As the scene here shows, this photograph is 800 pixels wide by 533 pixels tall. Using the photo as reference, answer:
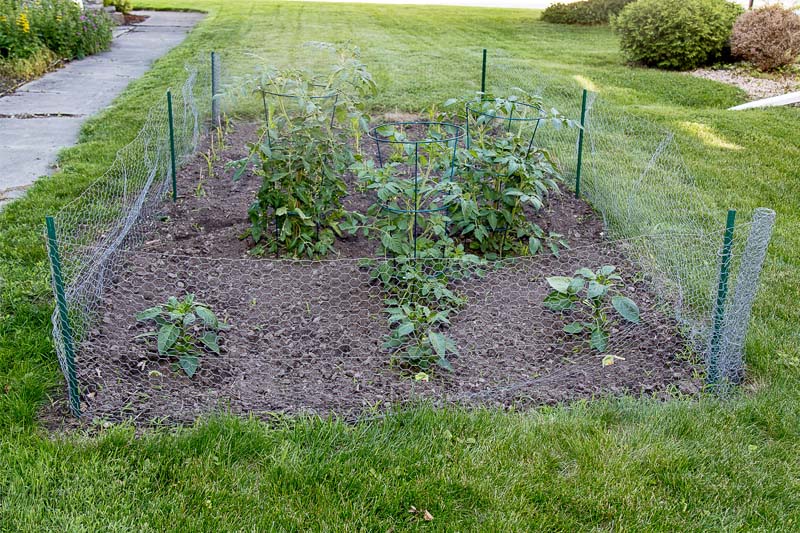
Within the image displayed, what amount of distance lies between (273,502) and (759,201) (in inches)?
184

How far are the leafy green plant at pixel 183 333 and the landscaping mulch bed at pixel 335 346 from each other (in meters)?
0.06

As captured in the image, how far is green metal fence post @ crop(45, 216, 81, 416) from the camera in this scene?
9.80 feet

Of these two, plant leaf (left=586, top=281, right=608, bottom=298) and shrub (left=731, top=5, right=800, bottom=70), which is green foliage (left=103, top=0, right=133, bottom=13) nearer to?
shrub (left=731, top=5, right=800, bottom=70)

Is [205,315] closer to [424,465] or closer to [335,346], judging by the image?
[335,346]

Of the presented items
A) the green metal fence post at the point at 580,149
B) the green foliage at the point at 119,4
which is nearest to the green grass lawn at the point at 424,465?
the green metal fence post at the point at 580,149

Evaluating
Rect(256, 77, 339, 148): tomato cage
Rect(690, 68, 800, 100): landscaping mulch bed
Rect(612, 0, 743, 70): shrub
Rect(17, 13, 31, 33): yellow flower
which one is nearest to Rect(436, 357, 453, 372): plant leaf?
Rect(256, 77, 339, 148): tomato cage

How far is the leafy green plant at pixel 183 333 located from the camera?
11.4ft

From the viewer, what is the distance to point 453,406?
326cm

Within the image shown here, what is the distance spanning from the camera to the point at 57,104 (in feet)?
27.9

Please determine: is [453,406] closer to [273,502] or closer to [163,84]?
[273,502]

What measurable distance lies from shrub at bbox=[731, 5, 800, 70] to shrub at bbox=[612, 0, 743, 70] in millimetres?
337

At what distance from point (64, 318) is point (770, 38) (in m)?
10.4

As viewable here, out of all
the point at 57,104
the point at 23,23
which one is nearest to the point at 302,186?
the point at 57,104

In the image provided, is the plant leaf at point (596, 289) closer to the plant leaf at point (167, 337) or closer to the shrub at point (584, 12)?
the plant leaf at point (167, 337)
